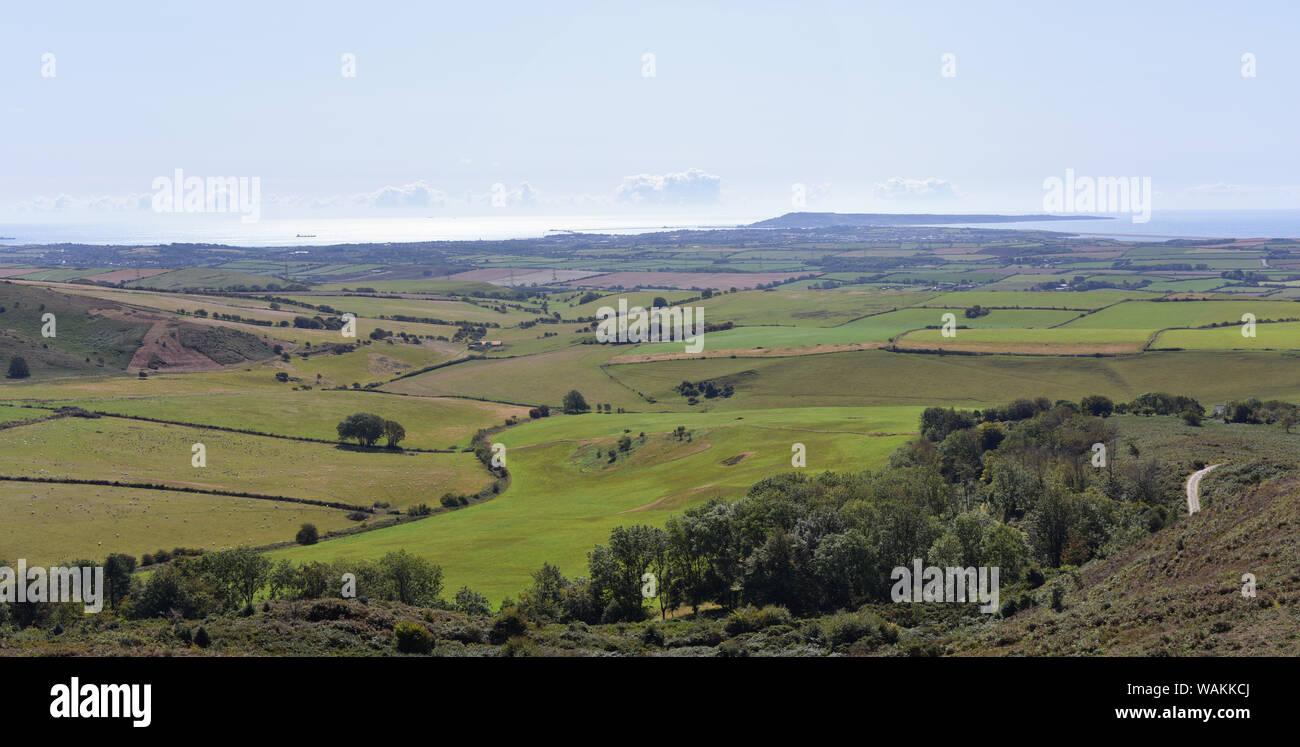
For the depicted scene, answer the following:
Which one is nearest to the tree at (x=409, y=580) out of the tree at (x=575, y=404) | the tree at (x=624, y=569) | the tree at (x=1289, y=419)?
Answer: the tree at (x=624, y=569)

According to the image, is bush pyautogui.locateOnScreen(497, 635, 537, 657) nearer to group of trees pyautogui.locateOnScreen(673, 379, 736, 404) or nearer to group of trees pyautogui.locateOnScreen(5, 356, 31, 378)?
group of trees pyautogui.locateOnScreen(673, 379, 736, 404)

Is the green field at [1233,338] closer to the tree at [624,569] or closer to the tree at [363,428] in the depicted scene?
the tree at [624,569]

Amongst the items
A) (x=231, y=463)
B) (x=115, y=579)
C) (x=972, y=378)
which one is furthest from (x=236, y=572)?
(x=972, y=378)

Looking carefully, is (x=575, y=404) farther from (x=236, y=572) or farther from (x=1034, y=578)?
(x=1034, y=578)
